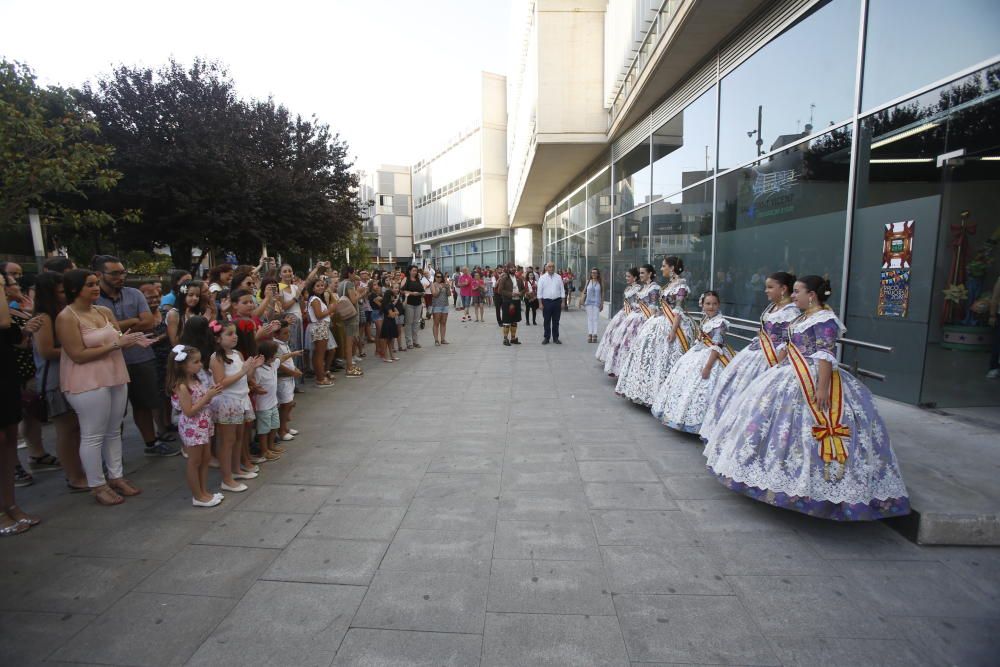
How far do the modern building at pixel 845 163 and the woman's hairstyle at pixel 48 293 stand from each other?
719 cm

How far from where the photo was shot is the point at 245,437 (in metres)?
4.44

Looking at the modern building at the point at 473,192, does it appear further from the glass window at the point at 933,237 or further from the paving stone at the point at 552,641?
the paving stone at the point at 552,641

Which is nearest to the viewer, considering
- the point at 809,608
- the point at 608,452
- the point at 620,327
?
the point at 809,608

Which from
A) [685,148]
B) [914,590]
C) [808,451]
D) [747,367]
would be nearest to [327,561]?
[808,451]

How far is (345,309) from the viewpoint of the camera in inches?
328

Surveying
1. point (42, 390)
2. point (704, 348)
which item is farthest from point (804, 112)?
point (42, 390)

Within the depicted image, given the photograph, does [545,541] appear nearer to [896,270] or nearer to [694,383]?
[694,383]

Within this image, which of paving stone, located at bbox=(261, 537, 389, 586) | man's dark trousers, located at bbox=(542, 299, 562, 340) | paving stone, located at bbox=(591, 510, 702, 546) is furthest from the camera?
man's dark trousers, located at bbox=(542, 299, 562, 340)

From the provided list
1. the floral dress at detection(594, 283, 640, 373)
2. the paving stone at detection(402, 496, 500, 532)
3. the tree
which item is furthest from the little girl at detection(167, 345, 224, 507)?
the tree

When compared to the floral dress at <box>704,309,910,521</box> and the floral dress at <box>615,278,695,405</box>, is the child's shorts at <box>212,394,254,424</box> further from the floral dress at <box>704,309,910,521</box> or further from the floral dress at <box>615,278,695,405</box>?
the floral dress at <box>615,278,695,405</box>

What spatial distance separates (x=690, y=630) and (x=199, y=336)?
3.58 metres

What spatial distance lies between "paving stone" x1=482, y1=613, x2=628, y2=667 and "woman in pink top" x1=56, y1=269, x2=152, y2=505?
3.12 m

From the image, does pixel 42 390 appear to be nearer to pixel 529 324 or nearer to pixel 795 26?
pixel 795 26

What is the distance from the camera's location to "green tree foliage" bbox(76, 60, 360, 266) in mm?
14484
